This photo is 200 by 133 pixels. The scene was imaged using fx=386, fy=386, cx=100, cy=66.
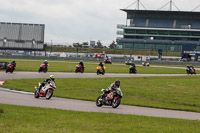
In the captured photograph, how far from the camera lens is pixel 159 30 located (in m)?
127

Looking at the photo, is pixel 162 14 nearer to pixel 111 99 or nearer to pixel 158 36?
pixel 158 36

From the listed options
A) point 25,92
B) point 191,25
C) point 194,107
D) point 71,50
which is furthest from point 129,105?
point 191,25

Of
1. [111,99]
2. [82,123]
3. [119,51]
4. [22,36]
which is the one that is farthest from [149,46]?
[82,123]

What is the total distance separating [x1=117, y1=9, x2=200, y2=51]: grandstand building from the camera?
12506 cm

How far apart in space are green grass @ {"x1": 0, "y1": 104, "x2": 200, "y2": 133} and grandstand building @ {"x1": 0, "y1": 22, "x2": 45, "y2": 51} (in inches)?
3785

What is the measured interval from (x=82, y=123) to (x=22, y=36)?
10902cm

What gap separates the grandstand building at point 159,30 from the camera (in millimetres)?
125062

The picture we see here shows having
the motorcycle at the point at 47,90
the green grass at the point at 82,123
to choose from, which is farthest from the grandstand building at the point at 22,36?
the green grass at the point at 82,123

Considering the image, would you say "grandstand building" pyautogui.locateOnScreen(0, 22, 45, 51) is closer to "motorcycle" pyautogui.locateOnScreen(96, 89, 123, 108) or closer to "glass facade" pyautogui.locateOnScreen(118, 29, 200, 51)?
"glass facade" pyautogui.locateOnScreen(118, 29, 200, 51)

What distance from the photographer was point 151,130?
1000cm

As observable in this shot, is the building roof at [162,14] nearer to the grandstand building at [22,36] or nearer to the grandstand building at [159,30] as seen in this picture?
the grandstand building at [159,30]

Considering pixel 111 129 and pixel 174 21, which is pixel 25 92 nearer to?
pixel 111 129

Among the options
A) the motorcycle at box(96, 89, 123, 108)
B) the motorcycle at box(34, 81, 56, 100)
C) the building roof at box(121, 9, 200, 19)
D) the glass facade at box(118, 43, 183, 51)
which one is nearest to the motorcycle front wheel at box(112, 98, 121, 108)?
the motorcycle at box(96, 89, 123, 108)

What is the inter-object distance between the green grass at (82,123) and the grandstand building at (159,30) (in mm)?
111930
